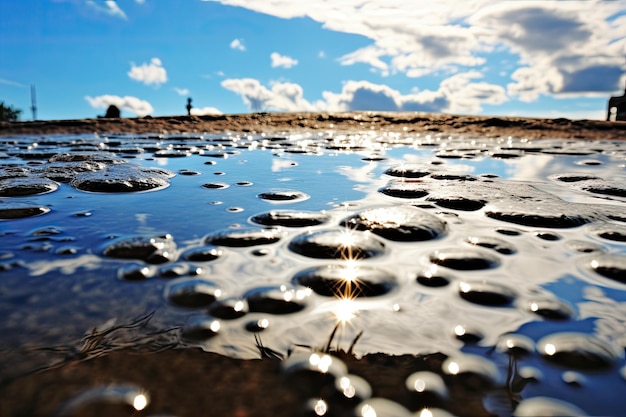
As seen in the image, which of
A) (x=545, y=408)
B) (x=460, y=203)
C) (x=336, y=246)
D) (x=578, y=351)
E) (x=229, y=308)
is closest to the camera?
(x=545, y=408)

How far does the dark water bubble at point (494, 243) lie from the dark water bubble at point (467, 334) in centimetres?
55

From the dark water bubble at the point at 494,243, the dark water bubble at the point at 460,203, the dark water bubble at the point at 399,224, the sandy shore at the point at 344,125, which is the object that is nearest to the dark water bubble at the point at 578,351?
the dark water bubble at the point at 494,243

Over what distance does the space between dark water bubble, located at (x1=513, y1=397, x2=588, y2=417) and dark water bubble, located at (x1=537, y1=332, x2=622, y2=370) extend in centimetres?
13

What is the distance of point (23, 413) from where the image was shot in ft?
2.07

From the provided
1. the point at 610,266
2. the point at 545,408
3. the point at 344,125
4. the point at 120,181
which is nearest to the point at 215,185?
the point at 120,181

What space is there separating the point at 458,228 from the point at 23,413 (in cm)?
145

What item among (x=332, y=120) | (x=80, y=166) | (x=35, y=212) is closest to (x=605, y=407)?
(x=35, y=212)

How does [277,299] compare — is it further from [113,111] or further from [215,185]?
[113,111]

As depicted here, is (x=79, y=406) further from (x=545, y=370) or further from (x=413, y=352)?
(x=545, y=370)

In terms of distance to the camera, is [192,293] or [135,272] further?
[135,272]

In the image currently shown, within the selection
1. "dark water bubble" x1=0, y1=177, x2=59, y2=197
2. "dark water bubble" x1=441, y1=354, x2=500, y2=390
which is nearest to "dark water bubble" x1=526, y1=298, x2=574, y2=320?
"dark water bubble" x1=441, y1=354, x2=500, y2=390

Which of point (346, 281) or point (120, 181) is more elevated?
point (120, 181)

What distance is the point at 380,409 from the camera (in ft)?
2.18

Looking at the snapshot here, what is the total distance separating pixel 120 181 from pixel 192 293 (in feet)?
5.15
